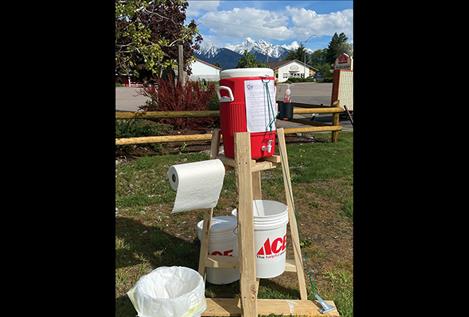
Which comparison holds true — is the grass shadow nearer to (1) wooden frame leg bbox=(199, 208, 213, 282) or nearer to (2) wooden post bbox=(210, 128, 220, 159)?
(1) wooden frame leg bbox=(199, 208, 213, 282)

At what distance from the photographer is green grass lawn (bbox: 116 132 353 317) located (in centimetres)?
315

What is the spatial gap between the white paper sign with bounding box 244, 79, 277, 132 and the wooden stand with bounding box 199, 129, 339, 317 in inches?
6.8

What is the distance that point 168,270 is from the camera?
8.27ft

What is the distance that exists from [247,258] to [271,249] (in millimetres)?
304

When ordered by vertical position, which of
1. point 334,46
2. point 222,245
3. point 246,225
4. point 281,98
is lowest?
point 222,245

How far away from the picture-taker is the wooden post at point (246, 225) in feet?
8.14

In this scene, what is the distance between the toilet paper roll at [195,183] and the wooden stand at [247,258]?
0.16 metres

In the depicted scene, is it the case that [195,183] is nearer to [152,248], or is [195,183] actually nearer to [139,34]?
[152,248]

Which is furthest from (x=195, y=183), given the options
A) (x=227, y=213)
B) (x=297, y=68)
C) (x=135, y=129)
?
(x=297, y=68)

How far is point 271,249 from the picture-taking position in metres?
2.78
